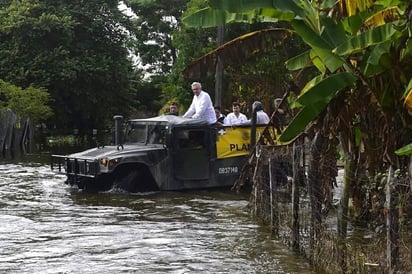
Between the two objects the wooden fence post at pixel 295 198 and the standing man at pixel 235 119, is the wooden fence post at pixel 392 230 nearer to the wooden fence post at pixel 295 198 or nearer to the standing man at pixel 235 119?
the wooden fence post at pixel 295 198

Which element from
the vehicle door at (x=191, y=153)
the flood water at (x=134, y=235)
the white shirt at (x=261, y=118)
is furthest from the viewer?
the white shirt at (x=261, y=118)

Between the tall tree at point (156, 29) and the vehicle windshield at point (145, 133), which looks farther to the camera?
the tall tree at point (156, 29)

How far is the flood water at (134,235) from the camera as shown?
29.5 ft

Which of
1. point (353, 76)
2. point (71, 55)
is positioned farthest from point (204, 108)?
point (71, 55)

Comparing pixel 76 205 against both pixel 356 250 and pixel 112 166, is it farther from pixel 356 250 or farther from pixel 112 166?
pixel 356 250

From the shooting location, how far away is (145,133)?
622 inches

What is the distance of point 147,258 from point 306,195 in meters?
2.09

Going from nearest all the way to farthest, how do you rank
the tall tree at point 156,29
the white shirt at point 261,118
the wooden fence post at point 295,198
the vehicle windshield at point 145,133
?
the wooden fence post at point 295,198, the vehicle windshield at point 145,133, the white shirt at point 261,118, the tall tree at point 156,29

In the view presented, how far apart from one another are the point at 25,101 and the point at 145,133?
2000 centimetres

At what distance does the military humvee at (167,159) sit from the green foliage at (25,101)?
1919 centimetres

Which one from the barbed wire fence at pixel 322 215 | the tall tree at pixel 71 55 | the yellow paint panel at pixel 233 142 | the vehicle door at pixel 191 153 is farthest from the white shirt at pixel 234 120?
the tall tree at pixel 71 55

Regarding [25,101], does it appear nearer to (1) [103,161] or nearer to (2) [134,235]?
(1) [103,161]

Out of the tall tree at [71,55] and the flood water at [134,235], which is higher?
the tall tree at [71,55]

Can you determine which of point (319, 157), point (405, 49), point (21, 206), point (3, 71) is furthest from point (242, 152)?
point (3, 71)
